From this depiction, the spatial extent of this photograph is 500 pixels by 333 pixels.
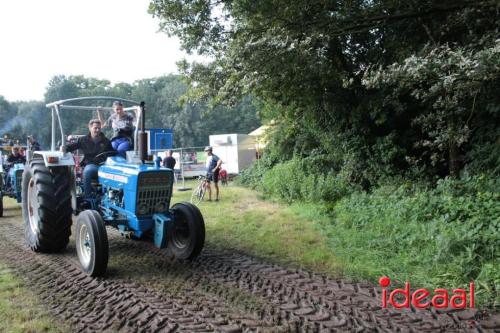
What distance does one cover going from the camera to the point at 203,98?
10.2 meters

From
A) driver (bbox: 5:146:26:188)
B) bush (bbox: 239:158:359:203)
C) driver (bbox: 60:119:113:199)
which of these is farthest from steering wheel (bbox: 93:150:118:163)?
driver (bbox: 5:146:26:188)

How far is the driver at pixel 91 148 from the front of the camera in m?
5.95

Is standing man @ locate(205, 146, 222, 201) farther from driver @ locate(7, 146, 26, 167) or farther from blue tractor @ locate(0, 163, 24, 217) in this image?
driver @ locate(7, 146, 26, 167)

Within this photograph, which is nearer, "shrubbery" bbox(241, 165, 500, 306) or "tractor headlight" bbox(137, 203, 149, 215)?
"shrubbery" bbox(241, 165, 500, 306)

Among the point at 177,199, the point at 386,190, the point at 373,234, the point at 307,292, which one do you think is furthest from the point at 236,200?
the point at 307,292

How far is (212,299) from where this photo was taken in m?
4.03

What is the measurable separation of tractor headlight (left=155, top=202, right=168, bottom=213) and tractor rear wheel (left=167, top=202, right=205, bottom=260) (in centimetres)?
18

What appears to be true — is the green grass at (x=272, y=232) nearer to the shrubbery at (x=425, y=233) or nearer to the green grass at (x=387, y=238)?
the green grass at (x=387, y=238)

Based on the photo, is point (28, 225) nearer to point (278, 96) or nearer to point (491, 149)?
point (278, 96)

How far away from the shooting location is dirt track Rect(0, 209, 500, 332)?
339 cm

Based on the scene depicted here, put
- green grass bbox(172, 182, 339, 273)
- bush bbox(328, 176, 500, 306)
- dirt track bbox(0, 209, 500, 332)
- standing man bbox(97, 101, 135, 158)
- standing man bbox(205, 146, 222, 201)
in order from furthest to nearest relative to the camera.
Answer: standing man bbox(205, 146, 222, 201), standing man bbox(97, 101, 135, 158), green grass bbox(172, 182, 339, 273), bush bbox(328, 176, 500, 306), dirt track bbox(0, 209, 500, 332)

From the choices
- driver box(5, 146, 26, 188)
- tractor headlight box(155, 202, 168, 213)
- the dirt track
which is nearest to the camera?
the dirt track

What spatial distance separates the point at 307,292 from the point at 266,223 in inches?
157

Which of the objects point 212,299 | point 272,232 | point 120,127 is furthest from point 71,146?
point 272,232
